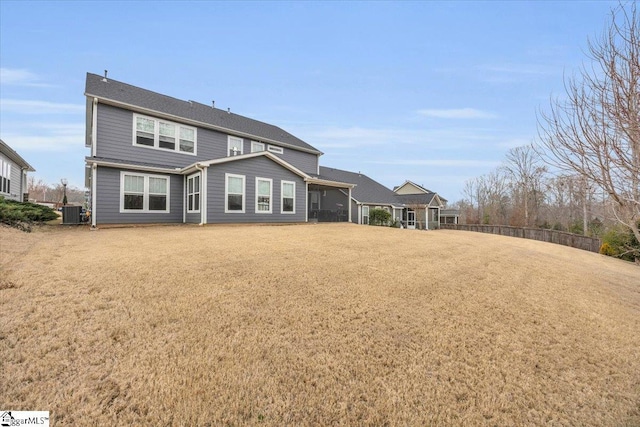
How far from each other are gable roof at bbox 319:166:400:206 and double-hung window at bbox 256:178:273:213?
9412mm

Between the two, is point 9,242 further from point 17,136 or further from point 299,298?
point 17,136

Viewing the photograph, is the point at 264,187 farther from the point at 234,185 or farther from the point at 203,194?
the point at 203,194

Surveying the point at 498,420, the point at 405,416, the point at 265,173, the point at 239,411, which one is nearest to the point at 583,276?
the point at 498,420

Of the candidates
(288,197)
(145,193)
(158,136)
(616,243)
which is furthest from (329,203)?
(616,243)

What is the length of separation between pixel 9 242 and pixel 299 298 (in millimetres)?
8270

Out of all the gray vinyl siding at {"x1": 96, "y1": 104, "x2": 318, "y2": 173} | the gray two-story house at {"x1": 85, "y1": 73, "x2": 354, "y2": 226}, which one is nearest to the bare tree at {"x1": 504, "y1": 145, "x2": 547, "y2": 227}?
the gray two-story house at {"x1": 85, "y1": 73, "x2": 354, "y2": 226}

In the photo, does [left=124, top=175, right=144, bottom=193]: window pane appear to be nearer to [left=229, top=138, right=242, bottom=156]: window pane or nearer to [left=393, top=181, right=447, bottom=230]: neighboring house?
[left=229, top=138, right=242, bottom=156]: window pane

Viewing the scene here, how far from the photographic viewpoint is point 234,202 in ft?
45.8

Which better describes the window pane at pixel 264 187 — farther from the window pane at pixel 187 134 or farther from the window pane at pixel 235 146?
the window pane at pixel 187 134

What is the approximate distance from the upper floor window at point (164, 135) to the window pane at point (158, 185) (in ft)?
5.90

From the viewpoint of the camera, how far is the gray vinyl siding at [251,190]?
1319 centimetres

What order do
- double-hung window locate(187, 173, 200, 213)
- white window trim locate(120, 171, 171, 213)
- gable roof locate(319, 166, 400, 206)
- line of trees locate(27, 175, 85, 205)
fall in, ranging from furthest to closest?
line of trees locate(27, 175, 85, 205) < gable roof locate(319, 166, 400, 206) < double-hung window locate(187, 173, 200, 213) < white window trim locate(120, 171, 171, 213)

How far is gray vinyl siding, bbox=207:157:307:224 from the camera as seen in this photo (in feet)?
43.3

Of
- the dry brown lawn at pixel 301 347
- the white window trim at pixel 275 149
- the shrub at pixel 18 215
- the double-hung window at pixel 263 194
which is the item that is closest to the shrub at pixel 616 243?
the dry brown lawn at pixel 301 347
